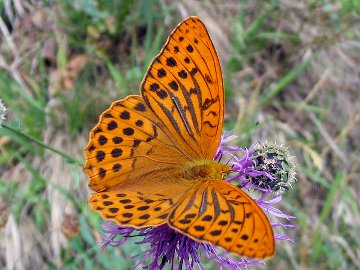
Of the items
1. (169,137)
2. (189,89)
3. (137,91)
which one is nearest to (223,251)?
(169,137)

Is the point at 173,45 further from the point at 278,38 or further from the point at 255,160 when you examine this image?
the point at 278,38

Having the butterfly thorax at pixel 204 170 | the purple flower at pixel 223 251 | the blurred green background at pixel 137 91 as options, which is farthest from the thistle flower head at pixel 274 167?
the blurred green background at pixel 137 91

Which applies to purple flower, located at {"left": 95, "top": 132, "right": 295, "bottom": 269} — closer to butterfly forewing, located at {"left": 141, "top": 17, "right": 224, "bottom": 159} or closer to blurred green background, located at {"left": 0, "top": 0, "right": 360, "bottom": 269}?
butterfly forewing, located at {"left": 141, "top": 17, "right": 224, "bottom": 159}

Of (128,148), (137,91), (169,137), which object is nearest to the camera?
(128,148)

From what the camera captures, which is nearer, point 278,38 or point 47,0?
point 47,0

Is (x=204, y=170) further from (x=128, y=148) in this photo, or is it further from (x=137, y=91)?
(x=137, y=91)

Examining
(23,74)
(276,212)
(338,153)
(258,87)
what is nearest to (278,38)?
(258,87)
